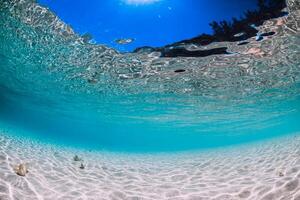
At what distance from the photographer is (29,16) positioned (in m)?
11.6

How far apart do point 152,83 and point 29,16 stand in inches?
461

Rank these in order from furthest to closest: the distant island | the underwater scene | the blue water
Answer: the blue water < the distant island < the underwater scene

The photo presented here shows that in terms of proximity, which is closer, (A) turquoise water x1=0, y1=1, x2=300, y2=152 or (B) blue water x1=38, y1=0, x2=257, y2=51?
(B) blue water x1=38, y1=0, x2=257, y2=51

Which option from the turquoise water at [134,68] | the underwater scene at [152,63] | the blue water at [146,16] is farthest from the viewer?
the turquoise water at [134,68]

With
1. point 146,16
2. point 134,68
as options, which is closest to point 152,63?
point 134,68

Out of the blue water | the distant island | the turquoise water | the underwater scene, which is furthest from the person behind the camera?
the turquoise water

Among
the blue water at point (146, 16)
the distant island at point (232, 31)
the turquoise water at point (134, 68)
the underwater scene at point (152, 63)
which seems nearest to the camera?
the underwater scene at point (152, 63)

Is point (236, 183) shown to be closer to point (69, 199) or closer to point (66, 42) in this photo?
point (69, 199)

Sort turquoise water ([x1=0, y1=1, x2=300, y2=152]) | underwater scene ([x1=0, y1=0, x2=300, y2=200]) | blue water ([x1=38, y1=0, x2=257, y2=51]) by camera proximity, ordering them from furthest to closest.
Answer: turquoise water ([x1=0, y1=1, x2=300, y2=152]) < blue water ([x1=38, y1=0, x2=257, y2=51]) < underwater scene ([x1=0, y1=0, x2=300, y2=200])

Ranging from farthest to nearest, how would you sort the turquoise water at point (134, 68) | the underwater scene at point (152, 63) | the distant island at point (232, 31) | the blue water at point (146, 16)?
1. the turquoise water at point (134, 68)
2. the blue water at point (146, 16)
3. the distant island at point (232, 31)
4. the underwater scene at point (152, 63)

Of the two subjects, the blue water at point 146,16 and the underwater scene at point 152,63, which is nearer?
the underwater scene at point 152,63

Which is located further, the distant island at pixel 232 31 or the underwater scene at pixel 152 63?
the distant island at pixel 232 31

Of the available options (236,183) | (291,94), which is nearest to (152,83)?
(236,183)

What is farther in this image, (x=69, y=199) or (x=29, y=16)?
(x=29, y=16)
